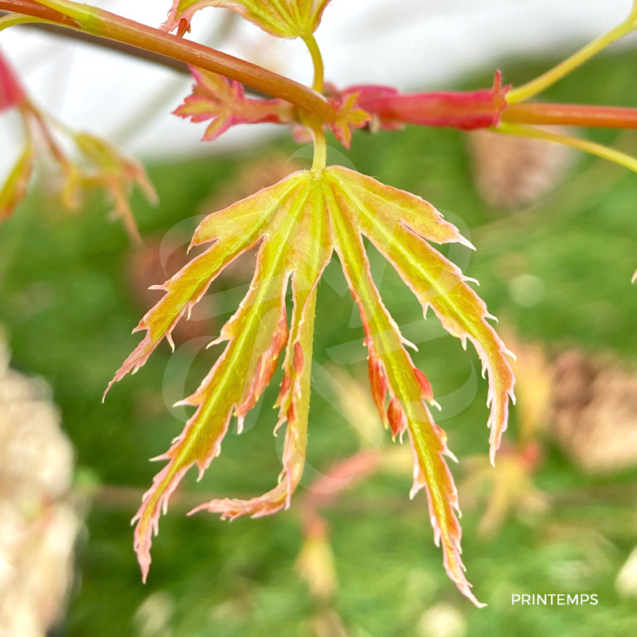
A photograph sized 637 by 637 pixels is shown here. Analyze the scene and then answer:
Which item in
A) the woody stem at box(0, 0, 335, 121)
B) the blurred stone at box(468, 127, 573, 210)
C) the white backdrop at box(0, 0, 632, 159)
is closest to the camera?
the woody stem at box(0, 0, 335, 121)

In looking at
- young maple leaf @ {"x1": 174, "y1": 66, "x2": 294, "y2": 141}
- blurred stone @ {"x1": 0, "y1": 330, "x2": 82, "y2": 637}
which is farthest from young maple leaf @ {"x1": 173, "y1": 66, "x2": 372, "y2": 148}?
blurred stone @ {"x1": 0, "y1": 330, "x2": 82, "y2": 637}

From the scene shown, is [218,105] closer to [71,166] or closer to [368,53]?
[71,166]

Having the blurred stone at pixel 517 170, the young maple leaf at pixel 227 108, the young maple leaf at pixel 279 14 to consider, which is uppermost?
the young maple leaf at pixel 279 14

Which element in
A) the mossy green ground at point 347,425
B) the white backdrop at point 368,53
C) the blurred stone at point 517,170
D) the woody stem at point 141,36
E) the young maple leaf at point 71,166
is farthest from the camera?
the white backdrop at point 368,53

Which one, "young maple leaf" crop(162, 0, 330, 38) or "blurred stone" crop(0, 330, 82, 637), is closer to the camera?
"young maple leaf" crop(162, 0, 330, 38)

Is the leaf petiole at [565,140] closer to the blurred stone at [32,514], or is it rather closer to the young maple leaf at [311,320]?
the young maple leaf at [311,320]

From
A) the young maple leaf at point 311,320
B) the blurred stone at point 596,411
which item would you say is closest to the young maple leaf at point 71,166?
the young maple leaf at point 311,320

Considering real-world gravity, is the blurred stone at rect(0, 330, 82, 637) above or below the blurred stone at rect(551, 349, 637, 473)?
above

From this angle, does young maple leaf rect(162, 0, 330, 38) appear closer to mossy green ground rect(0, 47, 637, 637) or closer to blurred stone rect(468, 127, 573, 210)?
mossy green ground rect(0, 47, 637, 637)
